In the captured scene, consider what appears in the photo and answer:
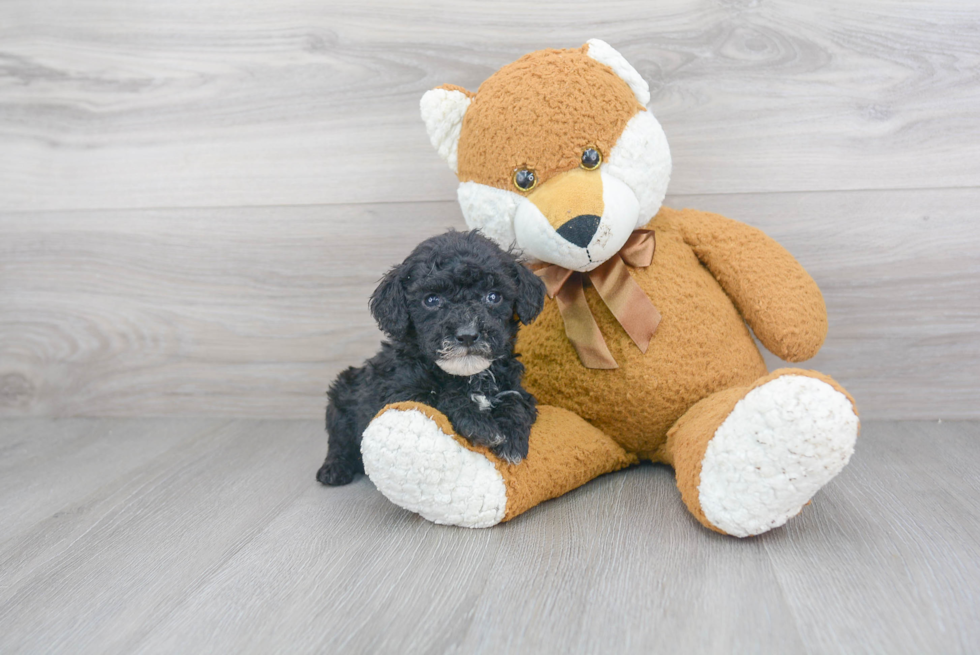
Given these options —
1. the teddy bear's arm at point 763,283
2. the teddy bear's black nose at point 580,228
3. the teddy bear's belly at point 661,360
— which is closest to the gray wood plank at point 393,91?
the teddy bear's arm at point 763,283

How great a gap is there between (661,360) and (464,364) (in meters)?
0.35

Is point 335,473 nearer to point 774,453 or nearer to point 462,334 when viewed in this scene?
point 462,334

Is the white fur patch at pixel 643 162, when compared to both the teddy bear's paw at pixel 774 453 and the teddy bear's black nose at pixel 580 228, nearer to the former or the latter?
the teddy bear's black nose at pixel 580 228

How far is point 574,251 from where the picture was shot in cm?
109

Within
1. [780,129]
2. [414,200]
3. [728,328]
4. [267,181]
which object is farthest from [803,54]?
[267,181]

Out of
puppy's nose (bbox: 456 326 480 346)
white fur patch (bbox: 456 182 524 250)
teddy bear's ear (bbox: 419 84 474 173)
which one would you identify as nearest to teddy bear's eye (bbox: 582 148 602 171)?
white fur patch (bbox: 456 182 524 250)

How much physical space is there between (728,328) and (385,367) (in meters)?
0.57

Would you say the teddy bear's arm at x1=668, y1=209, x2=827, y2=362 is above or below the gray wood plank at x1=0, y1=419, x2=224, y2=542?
above

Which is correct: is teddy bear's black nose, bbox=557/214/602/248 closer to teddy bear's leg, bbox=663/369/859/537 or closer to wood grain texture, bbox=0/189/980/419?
teddy bear's leg, bbox=663/369/859/537

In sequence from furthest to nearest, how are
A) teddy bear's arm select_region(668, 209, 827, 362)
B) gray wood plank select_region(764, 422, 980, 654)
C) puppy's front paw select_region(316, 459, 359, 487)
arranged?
puppy's front paw select_region(316, 459, 359, 487), teddy bear's arm select_region(668, 209, 827, 362), gray wood plank select_region(764, 422, 980, 654)

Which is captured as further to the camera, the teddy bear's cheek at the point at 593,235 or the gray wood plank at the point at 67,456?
the gray wood plank at the point at 67,456

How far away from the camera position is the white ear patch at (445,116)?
3.92 feet

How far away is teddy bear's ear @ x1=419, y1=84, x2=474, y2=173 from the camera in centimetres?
119

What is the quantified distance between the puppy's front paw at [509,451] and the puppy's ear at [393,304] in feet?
0.72
